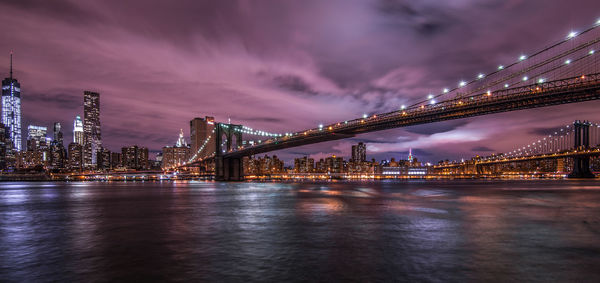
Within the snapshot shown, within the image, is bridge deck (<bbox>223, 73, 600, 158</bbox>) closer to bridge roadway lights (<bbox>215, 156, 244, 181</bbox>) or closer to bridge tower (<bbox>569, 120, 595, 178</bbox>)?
bridge roadway lights (<bbox>215, 156, 244, 181</bbox>)

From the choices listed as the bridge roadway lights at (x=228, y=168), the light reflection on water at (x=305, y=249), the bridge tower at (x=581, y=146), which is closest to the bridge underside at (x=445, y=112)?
the bridge roadway lights at (x=228, y=168)

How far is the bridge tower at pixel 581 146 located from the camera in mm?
96500

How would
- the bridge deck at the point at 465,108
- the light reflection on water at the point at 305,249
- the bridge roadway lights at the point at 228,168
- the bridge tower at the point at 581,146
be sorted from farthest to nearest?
1. the bridge tower at the point at 581,146
2. the bridge roadway lights at the point at 228,168
3. the bridge deck at the point at 465,108
4. the light reflection on water at the point at 305,249

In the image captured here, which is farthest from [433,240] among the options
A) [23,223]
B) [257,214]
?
[23,223]

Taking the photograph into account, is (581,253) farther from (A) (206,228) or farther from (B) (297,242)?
(A) (206,228)

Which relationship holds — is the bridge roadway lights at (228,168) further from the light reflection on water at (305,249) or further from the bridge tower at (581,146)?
the bridge tower at (581,146)

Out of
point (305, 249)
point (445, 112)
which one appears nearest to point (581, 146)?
point (445, 112)

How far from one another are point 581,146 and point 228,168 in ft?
332

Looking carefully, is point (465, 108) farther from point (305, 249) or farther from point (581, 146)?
point (581, 146)

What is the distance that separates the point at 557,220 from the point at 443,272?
12057mm

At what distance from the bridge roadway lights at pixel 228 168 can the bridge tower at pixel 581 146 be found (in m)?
91.6

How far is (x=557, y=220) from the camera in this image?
15.9m

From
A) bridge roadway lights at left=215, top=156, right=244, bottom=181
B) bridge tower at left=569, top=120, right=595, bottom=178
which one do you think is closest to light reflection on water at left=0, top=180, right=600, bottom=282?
bridge roadway lights at left=215, top=156, right=244, bottom=181

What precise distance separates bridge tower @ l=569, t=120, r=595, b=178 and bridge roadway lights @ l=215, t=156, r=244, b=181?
300ft
